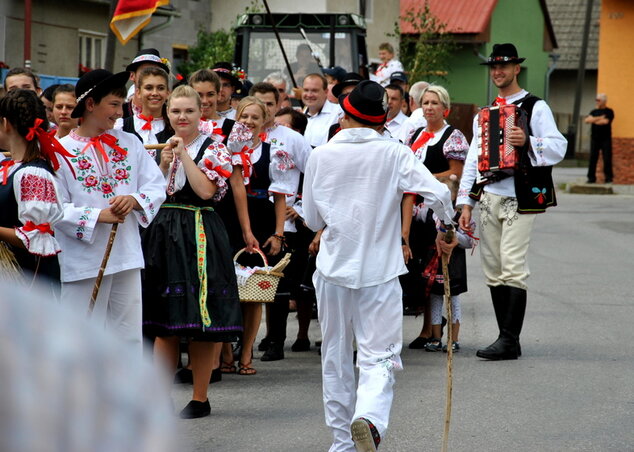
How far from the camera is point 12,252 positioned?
16.0 ft

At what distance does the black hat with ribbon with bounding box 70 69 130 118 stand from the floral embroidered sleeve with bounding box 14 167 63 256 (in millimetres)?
509

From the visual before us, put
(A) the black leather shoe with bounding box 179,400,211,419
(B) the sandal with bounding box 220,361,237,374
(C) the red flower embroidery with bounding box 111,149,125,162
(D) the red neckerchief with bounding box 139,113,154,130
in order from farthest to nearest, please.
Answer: (B) the sandal with bounding box 220,361,237,374 → (D) the red neckerchief with bounding box 139,113,154,130 → (A) the black leather shoe with bounding box 179,400,211,419 → (C) the red flower embroidery with bounding box 111,149,125,162

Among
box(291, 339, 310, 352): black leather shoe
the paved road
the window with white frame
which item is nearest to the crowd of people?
box(291, 339, 310, 352): black leather shoe

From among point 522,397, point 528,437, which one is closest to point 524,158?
point 522,397

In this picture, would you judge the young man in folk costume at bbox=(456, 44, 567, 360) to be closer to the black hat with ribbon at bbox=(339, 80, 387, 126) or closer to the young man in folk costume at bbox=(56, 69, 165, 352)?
the black hat with ribbon at bbox=(339, 80, 387, 126)

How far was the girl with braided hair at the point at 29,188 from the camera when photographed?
4.80m

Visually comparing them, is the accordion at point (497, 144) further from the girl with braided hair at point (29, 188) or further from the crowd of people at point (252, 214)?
the girl with braided hair at point (29, 188)

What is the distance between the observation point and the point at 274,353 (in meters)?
7.97

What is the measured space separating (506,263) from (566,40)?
49.6 meters

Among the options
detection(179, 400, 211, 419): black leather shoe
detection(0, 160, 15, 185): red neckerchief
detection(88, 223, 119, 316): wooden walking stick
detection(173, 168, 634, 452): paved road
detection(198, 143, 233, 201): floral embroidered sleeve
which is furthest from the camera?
detection(198, 143, 233, 201): floral embroidered sleeve

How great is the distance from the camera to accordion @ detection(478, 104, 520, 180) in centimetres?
768

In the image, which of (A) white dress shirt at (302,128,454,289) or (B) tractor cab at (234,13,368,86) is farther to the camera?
(B) tractor cab at (234,13,368,86)

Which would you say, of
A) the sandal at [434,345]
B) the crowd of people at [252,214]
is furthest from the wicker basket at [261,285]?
the sandal at [434,345]

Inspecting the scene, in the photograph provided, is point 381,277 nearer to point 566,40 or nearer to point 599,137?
point 599,137
